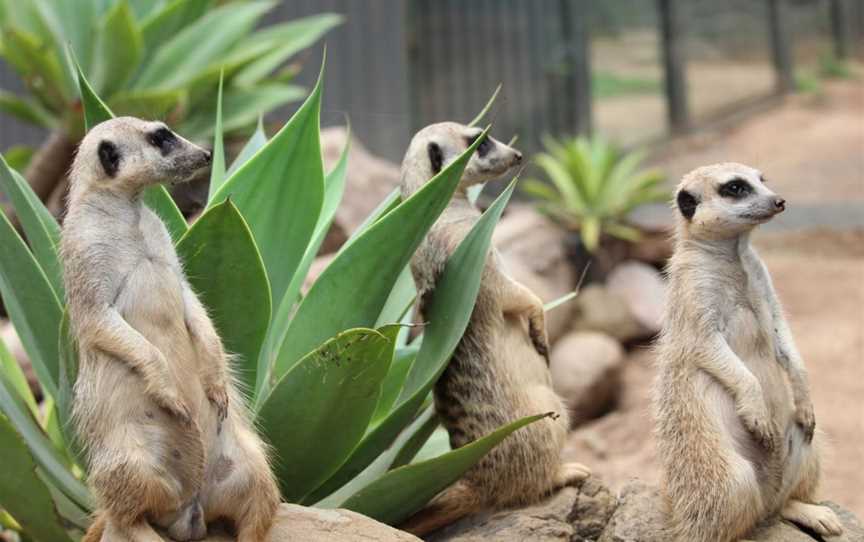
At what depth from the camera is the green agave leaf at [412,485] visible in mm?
2635

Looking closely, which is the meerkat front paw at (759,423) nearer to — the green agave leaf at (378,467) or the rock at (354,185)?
the green agave leaf at (378,467)

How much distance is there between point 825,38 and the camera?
45.2ft

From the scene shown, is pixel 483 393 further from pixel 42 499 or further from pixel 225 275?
pixel 42 499

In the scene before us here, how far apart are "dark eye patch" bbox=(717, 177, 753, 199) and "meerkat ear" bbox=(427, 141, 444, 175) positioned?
70cm

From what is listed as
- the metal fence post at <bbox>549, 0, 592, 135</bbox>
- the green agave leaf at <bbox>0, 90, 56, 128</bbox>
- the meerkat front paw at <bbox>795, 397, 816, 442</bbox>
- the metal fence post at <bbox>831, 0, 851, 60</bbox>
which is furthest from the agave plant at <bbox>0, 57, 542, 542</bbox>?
the metal fence post at <bbox>831, 0, 851, 60</bbox>

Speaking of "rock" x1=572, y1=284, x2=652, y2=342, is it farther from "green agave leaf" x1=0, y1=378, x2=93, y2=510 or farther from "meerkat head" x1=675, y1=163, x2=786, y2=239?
"green agave leaf" x1=0, y1=378, x2=93, y2=510

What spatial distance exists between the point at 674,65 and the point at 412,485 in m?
9.09

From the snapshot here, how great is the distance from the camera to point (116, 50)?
5.33 m

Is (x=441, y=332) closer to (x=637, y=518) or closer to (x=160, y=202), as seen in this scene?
(x=637, y=518)

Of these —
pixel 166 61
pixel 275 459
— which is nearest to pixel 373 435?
pixel 275 459

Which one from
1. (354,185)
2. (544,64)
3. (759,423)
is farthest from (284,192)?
(544,64)

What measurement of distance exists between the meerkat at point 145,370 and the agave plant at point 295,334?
25 centimetres

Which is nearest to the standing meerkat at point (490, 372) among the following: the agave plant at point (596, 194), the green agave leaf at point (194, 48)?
the green agave leaf at point (194, 48)

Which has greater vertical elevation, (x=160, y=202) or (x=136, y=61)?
(x=136, y=61)
